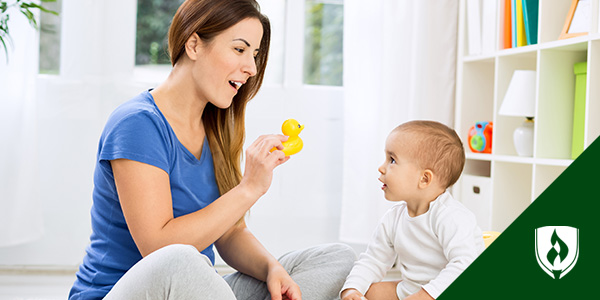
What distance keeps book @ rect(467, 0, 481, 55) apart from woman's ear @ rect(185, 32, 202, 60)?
5.45ft

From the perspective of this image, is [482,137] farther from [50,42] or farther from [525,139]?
[50,42]

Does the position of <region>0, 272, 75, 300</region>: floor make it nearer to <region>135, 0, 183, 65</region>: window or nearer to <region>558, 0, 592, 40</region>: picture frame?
<region>135, 0, 183, 65</region>: window

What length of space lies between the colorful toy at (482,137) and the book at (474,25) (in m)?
0.33

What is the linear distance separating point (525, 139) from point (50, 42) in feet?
6.69

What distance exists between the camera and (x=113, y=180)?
47.3 inches

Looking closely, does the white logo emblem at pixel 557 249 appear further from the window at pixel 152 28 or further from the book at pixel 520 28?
the window at pixel 152 28

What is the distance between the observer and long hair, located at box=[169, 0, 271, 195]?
128 cm

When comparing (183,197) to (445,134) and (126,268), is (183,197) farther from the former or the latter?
(445,134)

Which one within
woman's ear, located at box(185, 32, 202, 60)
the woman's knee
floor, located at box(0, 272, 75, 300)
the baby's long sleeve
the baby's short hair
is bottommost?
floor, located at box(0, 272, 75, 300)

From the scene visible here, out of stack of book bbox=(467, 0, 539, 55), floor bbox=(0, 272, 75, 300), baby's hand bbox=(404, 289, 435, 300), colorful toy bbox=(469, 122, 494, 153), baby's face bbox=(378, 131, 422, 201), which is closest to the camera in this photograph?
baby's hand bbox=(404, 289, 435, 300)

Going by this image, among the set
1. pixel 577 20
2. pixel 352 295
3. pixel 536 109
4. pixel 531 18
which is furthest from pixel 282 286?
pixel 531 18

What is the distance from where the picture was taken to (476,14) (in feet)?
8.63

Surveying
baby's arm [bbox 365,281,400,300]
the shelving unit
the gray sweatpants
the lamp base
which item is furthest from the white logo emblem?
the lamp base

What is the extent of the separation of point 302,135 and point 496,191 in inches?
36.2
